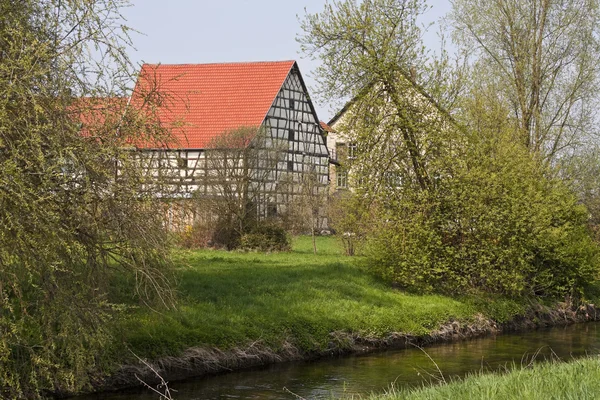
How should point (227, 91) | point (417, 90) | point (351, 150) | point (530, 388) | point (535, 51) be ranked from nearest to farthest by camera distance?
point (530, 388), point (417, 90), point (351, 150), point (535, 51), point (227, 91)

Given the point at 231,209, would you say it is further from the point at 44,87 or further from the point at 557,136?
the point at 44,87

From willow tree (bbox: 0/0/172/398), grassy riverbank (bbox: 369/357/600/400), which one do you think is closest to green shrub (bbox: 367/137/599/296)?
willow tree (bbox: 0/0/172/398)

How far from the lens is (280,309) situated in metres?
18.0

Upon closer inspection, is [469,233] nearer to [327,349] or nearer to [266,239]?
[327,349]

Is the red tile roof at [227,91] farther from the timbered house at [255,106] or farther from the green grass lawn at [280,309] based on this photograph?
the green grass lawn at [280,309]

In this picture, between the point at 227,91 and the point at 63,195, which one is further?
the point at 227,91

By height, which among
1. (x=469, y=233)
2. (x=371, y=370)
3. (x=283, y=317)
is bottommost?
(x=371, y=370)

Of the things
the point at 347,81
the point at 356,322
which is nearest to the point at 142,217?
the point at 356,322

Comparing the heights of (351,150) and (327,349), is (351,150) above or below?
above

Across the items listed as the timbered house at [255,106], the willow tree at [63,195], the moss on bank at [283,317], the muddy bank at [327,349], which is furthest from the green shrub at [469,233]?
the timbered house at [255,106]

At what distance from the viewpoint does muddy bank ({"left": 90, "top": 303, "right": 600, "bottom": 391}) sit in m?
13.6

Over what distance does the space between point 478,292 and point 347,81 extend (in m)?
6.57

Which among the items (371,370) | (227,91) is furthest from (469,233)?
(227,91)

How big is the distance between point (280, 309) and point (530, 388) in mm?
10475
